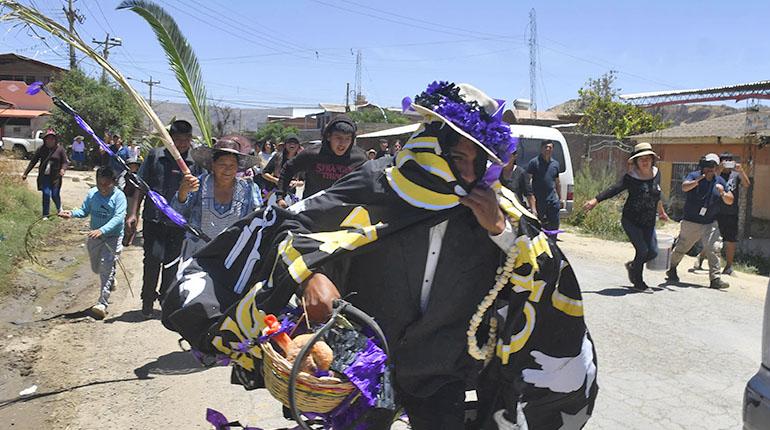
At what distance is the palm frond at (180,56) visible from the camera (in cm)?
612

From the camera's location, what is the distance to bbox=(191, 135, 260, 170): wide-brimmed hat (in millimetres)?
5508

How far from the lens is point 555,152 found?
15047 millimetres

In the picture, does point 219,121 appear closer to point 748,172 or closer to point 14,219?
point 14,219

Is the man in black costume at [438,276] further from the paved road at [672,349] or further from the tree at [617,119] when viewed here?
the tree at [617,119]

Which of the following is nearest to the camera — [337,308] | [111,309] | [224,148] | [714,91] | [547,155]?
[337,308]

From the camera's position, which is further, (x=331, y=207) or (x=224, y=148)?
(x=224, y=148)

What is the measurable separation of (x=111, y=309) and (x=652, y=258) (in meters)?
6.63

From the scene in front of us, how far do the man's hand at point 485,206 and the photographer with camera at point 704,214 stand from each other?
799 cm

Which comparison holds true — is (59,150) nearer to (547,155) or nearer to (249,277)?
(547,155)

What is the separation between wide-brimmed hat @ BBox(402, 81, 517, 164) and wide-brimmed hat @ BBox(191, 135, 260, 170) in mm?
2898

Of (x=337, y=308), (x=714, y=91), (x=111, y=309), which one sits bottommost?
(x=111, y=309)

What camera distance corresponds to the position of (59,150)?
14492 millimetres

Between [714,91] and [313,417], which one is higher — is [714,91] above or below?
above

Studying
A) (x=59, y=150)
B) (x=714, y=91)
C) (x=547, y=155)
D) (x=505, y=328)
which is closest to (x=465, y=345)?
(x=505, y=328)
